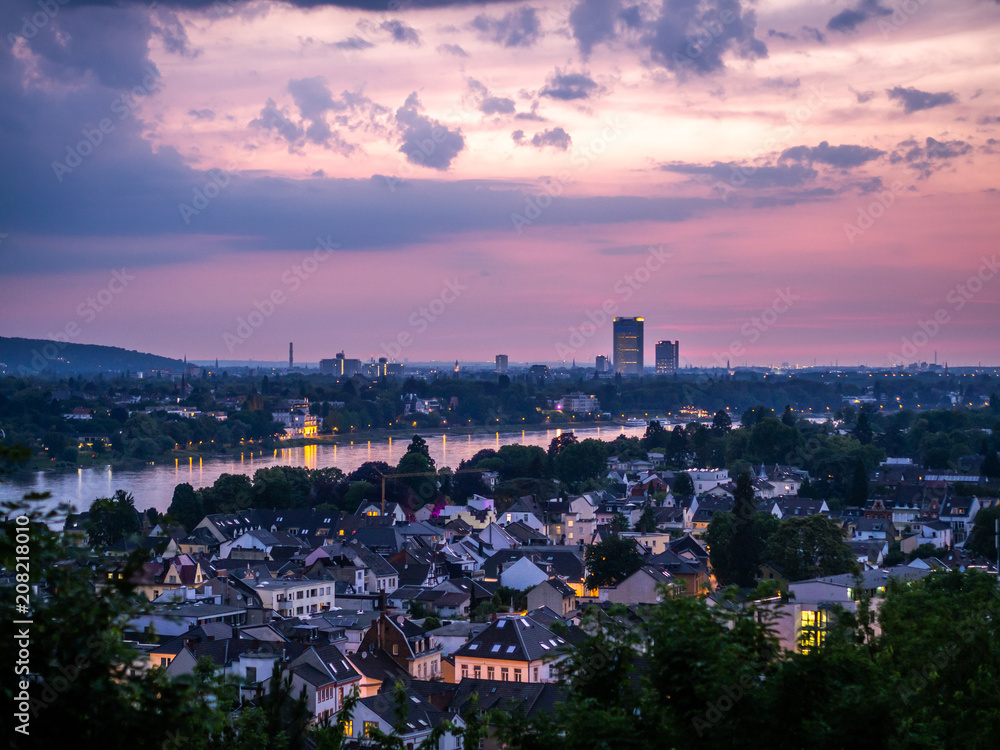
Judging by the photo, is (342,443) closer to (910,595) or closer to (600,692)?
(910,595)

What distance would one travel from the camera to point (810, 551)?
563 inches

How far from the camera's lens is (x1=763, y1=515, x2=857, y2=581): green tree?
558 inches

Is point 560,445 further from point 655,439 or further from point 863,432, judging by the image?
point 863,432

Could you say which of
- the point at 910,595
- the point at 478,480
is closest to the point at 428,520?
the point at 478,480

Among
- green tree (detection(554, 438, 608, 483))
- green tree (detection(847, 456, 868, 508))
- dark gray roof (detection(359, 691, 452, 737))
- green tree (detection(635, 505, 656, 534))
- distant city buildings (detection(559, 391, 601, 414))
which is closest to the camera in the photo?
dark gray roof (detection(359, 691, 452, 737))

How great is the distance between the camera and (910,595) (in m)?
6.81

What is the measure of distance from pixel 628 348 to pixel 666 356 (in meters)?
11.3

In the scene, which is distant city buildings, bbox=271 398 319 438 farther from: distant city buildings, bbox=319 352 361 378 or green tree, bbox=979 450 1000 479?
distant city buildings, bbox=319 352 361 378

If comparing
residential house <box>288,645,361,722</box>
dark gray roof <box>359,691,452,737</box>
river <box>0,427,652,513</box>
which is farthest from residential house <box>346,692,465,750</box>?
river <box>0,427,652,513</box>

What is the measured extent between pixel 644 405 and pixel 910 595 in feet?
202

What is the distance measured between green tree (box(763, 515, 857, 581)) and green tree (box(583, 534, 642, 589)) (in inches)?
76.3

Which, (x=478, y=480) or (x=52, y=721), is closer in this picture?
(x=52, y=721)

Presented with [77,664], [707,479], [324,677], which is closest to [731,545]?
[324,677]

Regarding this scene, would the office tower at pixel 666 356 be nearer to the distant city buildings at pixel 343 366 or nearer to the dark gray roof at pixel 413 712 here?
the distant city buildings at pixel 343 366
